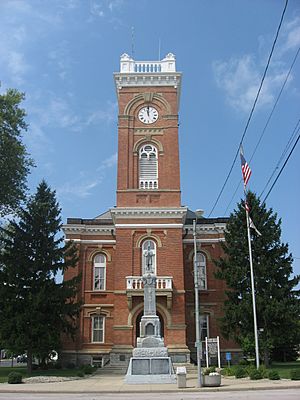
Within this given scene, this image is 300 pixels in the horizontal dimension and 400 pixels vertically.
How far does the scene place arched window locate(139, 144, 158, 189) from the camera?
3875 centimetres

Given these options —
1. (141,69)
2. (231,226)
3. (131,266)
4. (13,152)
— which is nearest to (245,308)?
(231,226)

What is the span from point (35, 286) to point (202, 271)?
A: 15327 millimetres

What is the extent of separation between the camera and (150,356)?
25.8 metres

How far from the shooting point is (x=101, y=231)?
133 ft

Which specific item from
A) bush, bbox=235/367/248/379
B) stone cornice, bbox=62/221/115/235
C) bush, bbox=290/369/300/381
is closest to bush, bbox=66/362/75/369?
stone cornice, bbox=62/221/115/235

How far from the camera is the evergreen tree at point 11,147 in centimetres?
3116

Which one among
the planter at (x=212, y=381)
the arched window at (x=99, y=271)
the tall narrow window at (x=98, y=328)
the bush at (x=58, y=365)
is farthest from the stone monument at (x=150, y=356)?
the bush at (x=58, y=365)

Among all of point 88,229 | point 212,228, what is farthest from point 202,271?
point 88,229

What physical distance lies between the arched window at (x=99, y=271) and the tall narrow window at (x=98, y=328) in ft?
8.12

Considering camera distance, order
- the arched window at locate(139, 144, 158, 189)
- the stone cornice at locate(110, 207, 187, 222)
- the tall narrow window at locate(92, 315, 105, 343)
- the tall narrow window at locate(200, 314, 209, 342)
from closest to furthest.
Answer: the stone cornice at locate(110, 207, 187, 222) < the tall narrow window at locate(92, 315, 105, 343) < the tall narrow window at locate(200, 314, 209, 342) < the arched window at locate(139, 144, 158, 189)

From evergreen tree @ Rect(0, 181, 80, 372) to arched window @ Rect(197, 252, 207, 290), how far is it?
11772 millimetres

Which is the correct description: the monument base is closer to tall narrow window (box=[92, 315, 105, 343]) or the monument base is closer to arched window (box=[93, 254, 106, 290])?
tall narrow window (box=[92, 315, 105, 343])

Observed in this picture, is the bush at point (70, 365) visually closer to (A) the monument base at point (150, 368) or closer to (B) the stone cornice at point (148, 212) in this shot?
(B) the stone cornice at point (148, 212)

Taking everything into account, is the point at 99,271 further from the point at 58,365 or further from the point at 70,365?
the point at 58,365
